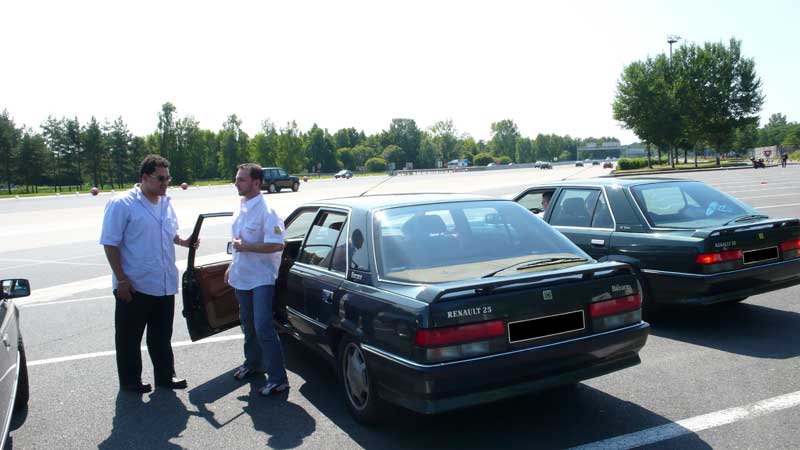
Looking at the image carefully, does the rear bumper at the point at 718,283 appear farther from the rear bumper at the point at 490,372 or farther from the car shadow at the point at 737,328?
the rear bumper at the point at 490,372

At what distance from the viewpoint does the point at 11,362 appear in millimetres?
3682

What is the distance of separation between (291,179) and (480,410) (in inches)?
1640

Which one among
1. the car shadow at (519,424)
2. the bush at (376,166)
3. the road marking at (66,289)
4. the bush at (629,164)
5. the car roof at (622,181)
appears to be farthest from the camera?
the bush at (376,166)

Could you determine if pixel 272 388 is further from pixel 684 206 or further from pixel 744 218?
pixel 744 218

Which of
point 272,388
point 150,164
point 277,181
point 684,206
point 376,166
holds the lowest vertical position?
point 272,388

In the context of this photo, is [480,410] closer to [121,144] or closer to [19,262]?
[19,262]

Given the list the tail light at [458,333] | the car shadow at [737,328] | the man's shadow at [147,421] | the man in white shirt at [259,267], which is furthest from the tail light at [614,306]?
the man's shadow at [147,421]

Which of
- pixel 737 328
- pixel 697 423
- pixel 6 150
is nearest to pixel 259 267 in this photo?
pixel 697 423

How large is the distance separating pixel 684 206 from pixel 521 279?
12.0 feet

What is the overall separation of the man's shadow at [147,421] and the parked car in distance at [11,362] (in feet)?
2.10

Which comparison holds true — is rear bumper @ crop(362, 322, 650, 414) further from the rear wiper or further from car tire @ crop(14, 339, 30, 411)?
the rear wiper

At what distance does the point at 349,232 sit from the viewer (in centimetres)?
437

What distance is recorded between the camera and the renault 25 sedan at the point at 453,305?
11.1 feet

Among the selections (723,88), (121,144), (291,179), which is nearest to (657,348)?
(291,179)
